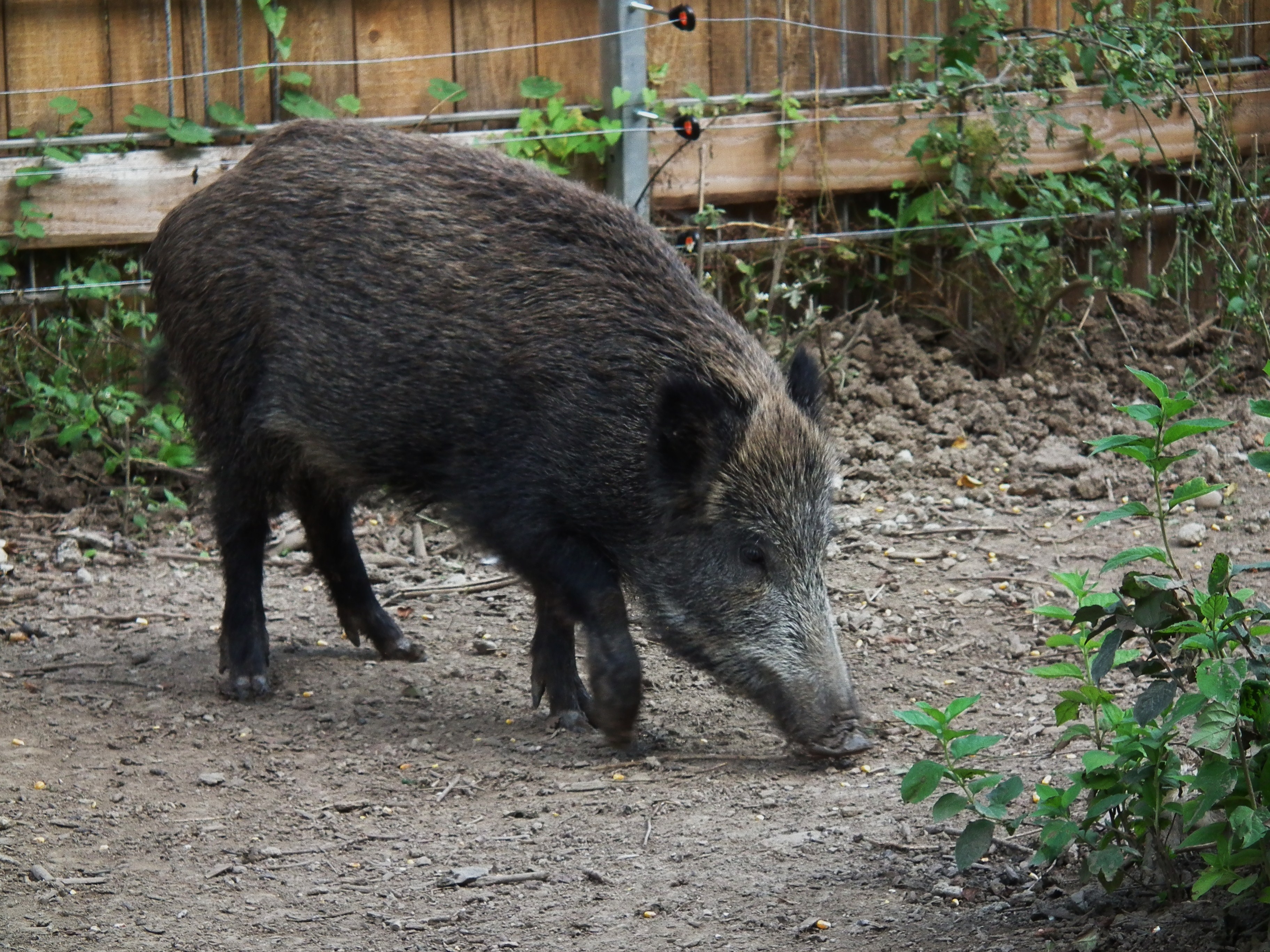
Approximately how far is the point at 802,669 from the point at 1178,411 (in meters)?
1.76

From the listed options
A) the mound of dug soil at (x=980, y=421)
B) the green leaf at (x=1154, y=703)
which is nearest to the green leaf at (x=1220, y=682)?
→ the green leaf at (x=1154, y=703)

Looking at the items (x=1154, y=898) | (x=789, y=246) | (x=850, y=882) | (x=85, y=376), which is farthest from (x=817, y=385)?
(x=85, y=376)

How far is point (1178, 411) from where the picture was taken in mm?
2328

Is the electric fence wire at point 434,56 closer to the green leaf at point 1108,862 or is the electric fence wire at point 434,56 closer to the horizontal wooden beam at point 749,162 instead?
the horizontal wooden beam at point 749,162

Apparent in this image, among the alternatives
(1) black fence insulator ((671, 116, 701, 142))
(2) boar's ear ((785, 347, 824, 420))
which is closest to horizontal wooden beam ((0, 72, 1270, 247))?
(1) black fence insulator ((671, 116, 701, 142))

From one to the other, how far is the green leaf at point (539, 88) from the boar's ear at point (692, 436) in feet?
9.03

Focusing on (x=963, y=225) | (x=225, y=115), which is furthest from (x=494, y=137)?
(x=963, y=225)

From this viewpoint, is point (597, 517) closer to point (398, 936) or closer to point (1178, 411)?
point (398, 936)

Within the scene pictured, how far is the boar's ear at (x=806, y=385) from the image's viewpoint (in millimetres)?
4316

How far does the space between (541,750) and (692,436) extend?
3.22ft

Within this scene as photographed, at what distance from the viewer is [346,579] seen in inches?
196

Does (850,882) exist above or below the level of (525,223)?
below

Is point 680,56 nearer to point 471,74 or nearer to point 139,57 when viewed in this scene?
point 471,74

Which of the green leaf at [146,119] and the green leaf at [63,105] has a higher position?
the green leaf at [63,105]
